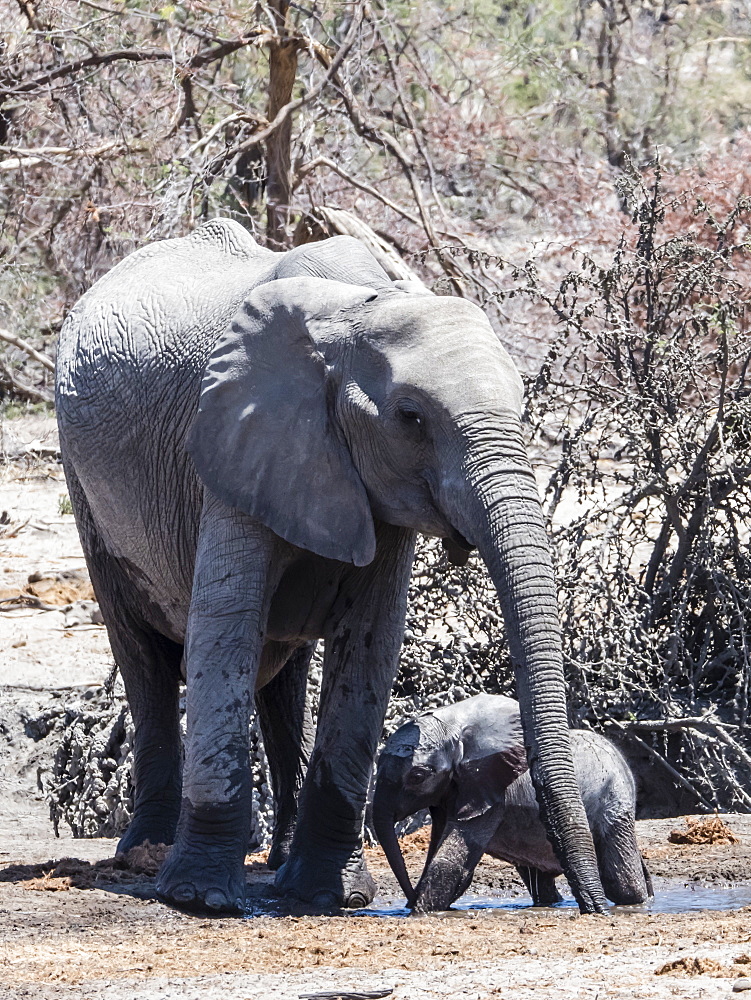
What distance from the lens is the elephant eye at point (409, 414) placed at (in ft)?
16.5

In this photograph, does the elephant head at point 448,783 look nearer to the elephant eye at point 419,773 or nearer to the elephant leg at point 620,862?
the elephant eye at point 419,773

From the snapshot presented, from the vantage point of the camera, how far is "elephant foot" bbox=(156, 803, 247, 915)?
5.47 m

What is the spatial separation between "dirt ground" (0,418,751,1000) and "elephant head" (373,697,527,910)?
17 centimetres

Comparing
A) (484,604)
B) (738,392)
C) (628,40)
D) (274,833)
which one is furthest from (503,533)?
(628,40)

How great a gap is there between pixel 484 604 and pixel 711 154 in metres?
10.7

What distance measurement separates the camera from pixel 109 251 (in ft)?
40.4

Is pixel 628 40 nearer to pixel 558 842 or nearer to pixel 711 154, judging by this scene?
pixel 711 154

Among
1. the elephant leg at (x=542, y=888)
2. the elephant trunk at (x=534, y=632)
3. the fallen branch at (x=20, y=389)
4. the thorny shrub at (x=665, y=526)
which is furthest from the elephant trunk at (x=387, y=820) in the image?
the fallen branch at (x=20, y=389)

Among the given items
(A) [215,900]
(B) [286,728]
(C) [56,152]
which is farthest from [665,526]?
(C) [56,152]

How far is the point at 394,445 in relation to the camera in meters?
5.12

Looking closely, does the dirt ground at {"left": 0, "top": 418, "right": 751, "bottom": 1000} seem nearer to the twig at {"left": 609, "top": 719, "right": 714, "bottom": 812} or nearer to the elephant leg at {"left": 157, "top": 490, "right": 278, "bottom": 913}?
the elephant leg at {"left": 157, "top": 490, "right": 278, "bottom": 913}

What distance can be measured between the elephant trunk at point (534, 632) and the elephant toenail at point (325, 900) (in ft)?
4.03

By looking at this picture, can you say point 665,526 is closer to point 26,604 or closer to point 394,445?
point 394,445

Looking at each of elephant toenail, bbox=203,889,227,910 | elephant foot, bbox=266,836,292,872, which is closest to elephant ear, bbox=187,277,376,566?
elephant toenail, bbox=203,889,227,910
